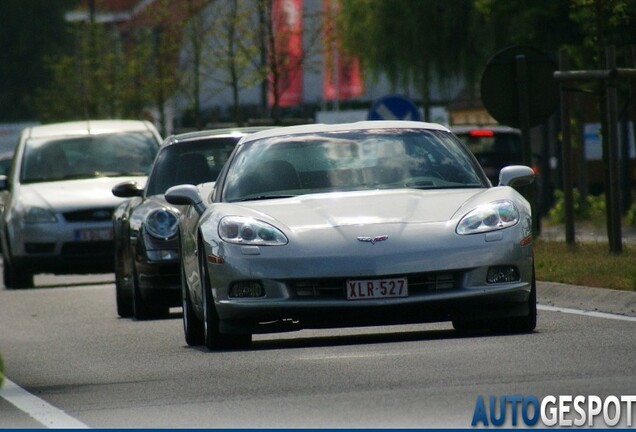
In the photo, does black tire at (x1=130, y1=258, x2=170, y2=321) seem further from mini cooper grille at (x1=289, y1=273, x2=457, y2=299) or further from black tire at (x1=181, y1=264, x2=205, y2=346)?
mini cooper grille at (x1=289, y1=273, x2=457, y2=299)

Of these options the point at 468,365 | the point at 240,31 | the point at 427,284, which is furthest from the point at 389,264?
the point at 240,31

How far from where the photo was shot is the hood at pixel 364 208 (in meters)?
11.9

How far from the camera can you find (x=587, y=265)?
57.5ft

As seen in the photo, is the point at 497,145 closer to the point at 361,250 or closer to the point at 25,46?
the point at 361,250

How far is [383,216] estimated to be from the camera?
39.2ft

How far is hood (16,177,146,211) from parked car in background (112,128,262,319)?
15.7 feet

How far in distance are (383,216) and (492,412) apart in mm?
3532

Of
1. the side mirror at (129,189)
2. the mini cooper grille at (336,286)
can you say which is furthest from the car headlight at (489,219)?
the side mirror at (129,189)

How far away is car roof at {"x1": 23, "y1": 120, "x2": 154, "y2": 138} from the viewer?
23562 millimetres

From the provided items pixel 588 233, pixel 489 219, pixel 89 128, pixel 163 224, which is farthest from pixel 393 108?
pixel 489 219

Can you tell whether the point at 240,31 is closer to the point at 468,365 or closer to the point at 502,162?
the point at 502,162

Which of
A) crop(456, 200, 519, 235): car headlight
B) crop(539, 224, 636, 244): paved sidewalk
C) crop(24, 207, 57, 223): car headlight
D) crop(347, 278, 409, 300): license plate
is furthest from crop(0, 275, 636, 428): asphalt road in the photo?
crop(539, 224, 636, 244): paved sidewalk

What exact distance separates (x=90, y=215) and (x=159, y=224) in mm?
6299

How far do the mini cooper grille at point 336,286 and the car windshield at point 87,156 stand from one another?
11265 mm
